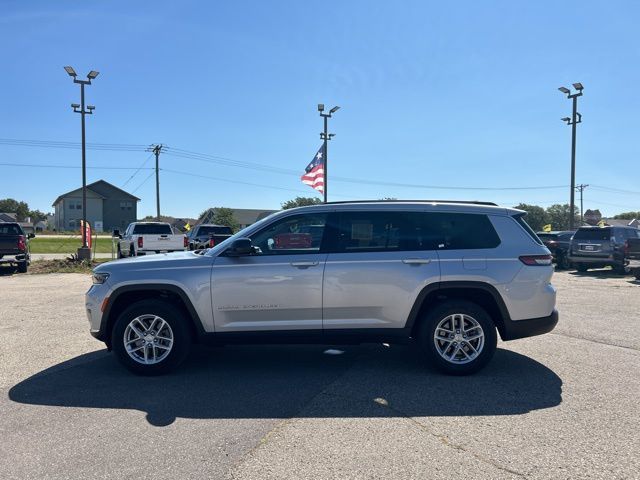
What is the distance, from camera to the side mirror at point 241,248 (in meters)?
5.18

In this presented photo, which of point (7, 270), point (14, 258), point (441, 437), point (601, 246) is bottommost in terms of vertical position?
point (441, 437)

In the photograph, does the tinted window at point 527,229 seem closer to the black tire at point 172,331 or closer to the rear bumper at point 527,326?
the rear bumper at point 527,326

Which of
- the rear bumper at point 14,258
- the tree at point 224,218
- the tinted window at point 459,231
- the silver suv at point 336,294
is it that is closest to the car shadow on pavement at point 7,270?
the rear bumper at point 14,258

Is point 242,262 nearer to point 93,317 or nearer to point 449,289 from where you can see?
point 93,317

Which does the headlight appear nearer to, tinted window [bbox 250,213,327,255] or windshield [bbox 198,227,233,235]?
tinted window [bbox 250,213,327,255]

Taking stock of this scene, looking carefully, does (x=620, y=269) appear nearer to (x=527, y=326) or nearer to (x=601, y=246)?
(x=601, y=246)

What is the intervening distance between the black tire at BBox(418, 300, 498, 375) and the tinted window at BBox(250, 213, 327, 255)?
1.46 meters

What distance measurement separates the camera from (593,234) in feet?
60.0

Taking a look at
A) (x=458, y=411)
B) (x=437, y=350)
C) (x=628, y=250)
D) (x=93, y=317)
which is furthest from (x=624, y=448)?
(x=628, y=250)

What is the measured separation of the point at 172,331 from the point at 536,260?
4030 millimetres

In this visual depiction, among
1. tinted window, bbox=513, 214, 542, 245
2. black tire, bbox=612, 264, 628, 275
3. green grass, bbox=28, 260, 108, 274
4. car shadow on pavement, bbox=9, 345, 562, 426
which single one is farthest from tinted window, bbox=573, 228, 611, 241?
green grass, bbox=28, 260, 108, 274

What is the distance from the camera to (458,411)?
432cm

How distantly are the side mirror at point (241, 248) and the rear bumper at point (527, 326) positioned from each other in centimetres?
290

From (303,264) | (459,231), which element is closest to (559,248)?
(459,231)
